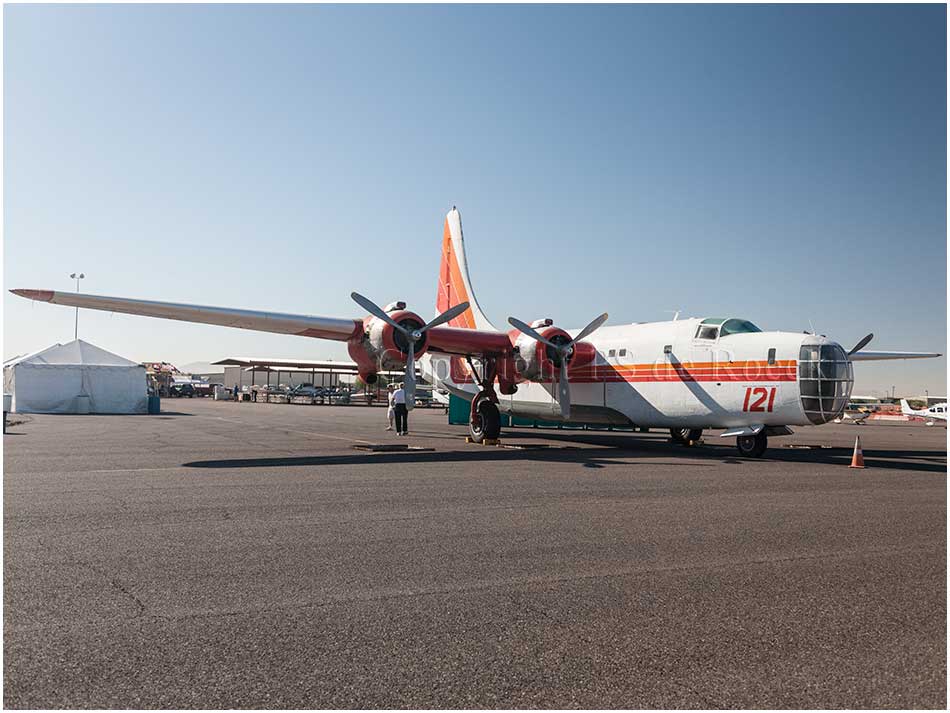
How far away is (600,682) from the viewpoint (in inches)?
158

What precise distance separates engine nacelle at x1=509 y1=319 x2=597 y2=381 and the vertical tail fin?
18.3 ft

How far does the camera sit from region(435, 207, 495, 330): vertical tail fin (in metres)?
27.9

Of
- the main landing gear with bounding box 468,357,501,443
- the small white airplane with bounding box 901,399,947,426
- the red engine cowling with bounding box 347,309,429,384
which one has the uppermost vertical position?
the red engine cowling with bounding box 347,309,429,384

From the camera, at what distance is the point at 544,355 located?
70.5 feet

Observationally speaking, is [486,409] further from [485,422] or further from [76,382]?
[76,382]

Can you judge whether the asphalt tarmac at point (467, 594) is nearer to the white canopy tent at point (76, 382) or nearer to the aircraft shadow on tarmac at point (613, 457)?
the aircraft shadow on tarmac at point (613, 457)

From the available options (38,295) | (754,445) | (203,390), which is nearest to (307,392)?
(203,390)

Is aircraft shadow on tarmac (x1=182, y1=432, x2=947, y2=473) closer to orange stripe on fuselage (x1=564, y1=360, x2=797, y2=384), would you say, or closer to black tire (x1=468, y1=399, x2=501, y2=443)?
black tire (x1=468, y1=399, x2=501, y2=443)

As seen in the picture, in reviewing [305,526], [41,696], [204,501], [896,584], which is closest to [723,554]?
[896,584]

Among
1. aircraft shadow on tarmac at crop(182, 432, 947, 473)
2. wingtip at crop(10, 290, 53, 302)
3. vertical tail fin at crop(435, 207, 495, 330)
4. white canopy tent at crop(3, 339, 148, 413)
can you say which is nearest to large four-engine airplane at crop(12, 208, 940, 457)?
wingtip at crop(10, 290, 53, 302)

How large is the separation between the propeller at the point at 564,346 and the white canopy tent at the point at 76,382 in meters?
30.4

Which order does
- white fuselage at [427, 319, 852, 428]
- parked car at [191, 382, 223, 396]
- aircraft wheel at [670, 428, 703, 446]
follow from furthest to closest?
parked car at [191, 382, 223, 396] → aircraft wheel at [670, 428, 703, 446] → white fuselage at [427, 319, 852, 428]

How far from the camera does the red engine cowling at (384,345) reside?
19547mm

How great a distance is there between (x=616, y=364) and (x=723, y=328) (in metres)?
3.26
